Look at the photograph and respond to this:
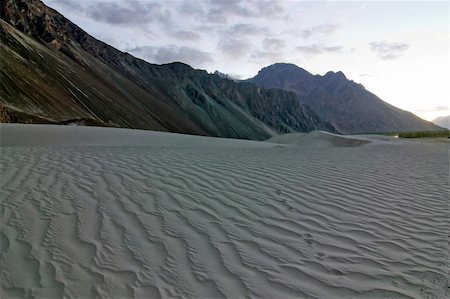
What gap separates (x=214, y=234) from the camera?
374 cm

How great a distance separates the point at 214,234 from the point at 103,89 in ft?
203

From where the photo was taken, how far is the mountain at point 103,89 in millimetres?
38750

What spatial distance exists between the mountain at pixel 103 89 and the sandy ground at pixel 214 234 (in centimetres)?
2375

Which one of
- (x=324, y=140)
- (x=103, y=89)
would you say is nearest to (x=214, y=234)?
(x=324, y=140)

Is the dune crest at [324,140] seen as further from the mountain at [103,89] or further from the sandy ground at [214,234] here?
the mountain at [103,89]

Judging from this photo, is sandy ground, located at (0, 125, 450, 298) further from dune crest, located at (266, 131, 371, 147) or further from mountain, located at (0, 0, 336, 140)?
mountain, located at (0, 0, 336, 140)

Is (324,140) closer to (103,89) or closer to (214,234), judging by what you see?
(214,234)

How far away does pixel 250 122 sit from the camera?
110 m

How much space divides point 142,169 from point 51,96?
127 ft

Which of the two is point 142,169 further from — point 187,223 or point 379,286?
point 379,286

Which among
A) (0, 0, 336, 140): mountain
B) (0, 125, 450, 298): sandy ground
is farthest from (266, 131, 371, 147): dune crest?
(0, 0, 336, 140): mountain

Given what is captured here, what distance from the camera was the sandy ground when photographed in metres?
2.86

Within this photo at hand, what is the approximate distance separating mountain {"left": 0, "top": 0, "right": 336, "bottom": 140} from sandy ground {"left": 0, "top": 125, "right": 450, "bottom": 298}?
77.9ft

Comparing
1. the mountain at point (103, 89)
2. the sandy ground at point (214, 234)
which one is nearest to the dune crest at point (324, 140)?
the sandy ground at point (214, 234)
